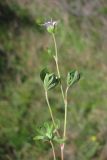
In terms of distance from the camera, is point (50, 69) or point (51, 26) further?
point (50, 69)

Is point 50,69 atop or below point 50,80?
atop

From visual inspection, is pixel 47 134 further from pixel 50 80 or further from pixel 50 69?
pixel 50 69

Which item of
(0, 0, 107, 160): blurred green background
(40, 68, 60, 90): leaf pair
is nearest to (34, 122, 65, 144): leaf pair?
(40, 68, 60, 90): leaf pair

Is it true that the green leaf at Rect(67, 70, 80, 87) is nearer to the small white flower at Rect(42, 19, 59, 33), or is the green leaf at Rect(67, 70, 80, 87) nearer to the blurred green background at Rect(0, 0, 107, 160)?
the small white flower at Rect(42, 19, 59, 33)

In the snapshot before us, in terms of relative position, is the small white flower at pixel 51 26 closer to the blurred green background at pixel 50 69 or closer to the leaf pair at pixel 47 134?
the leaf pair at pixel 47 134

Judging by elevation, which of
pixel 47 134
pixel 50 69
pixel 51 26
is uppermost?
pixel 50 69

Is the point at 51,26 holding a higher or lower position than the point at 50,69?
lower

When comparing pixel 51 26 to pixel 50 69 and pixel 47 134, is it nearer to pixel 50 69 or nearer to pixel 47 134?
pixel 47 134

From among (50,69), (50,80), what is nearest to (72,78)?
(50,80)
